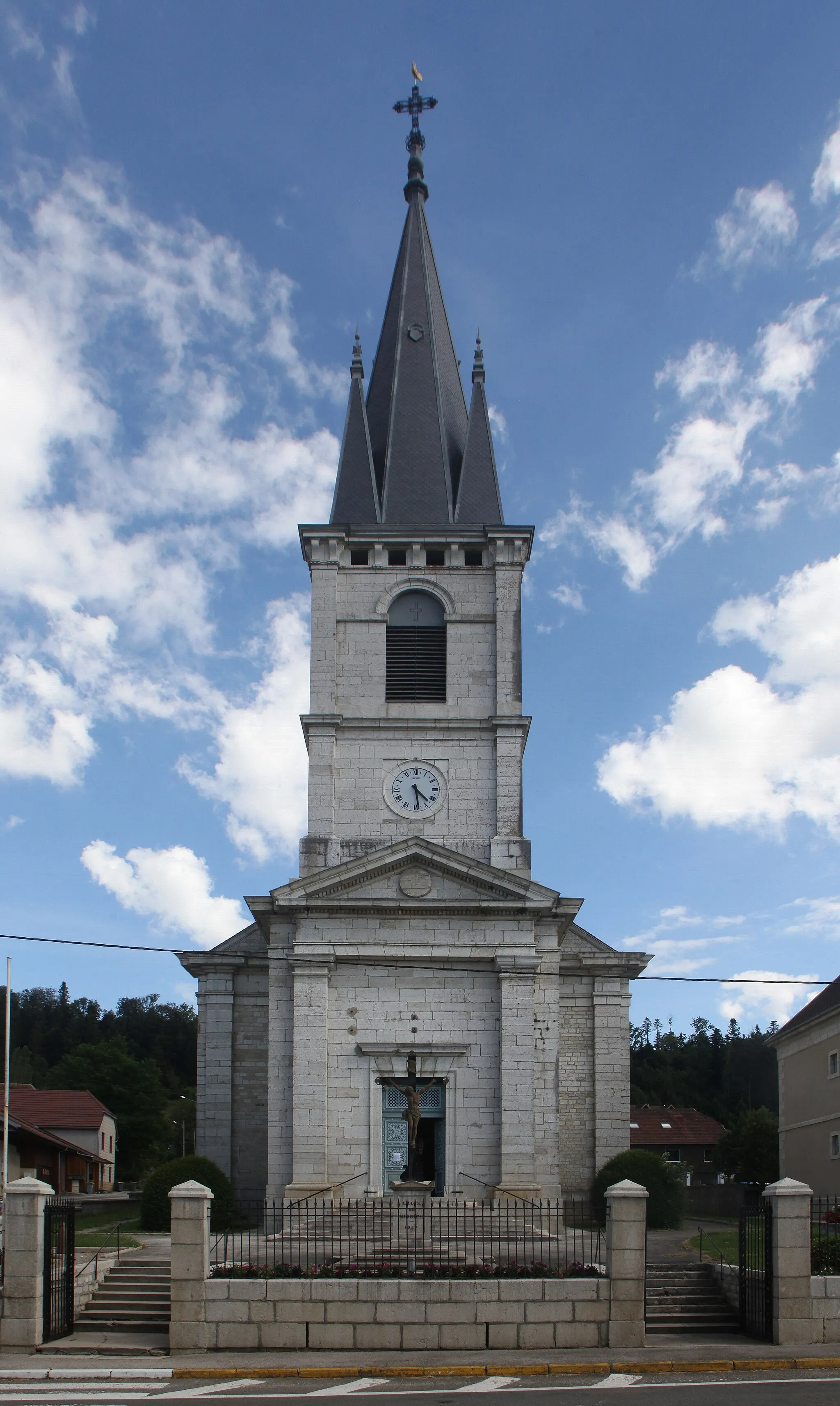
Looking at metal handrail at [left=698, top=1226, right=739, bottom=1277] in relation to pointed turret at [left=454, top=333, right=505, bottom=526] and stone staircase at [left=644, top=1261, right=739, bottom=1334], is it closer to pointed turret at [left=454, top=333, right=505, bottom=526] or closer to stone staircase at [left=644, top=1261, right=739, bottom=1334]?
stone staircase at [left=644, top=1261, right=739, bottom=1334]

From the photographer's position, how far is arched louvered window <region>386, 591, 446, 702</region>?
3594 cm

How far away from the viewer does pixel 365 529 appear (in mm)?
36625

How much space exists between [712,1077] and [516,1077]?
8946 centimetres

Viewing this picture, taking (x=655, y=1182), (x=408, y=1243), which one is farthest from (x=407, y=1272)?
(x=655, y=1182)

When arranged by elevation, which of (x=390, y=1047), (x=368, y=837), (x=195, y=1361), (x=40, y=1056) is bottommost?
(x=40, y=1056)

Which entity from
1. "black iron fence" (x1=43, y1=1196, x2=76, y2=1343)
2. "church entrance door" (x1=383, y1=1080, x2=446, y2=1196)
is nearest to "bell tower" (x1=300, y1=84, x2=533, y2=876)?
"church entrance door" (x1=383, y1=1080, x2=446, y2=1196)

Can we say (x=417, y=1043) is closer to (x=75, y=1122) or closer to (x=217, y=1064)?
(x=217, y=1064)

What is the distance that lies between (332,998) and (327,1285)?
43.1 ft

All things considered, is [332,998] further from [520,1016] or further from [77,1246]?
[77,1246]

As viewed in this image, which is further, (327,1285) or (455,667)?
(455,667)

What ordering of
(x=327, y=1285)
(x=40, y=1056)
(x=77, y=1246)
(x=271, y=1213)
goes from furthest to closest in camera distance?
1. (x=40, y=1056)
2. (x=271, y=1213)
3. (x=77, y=1246)
4. (x=327, y=1285)

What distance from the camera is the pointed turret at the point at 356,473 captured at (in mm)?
37812

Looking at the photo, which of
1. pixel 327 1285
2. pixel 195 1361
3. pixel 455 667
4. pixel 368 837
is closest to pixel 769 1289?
pixel 327 1285

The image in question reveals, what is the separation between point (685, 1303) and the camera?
20844mm
